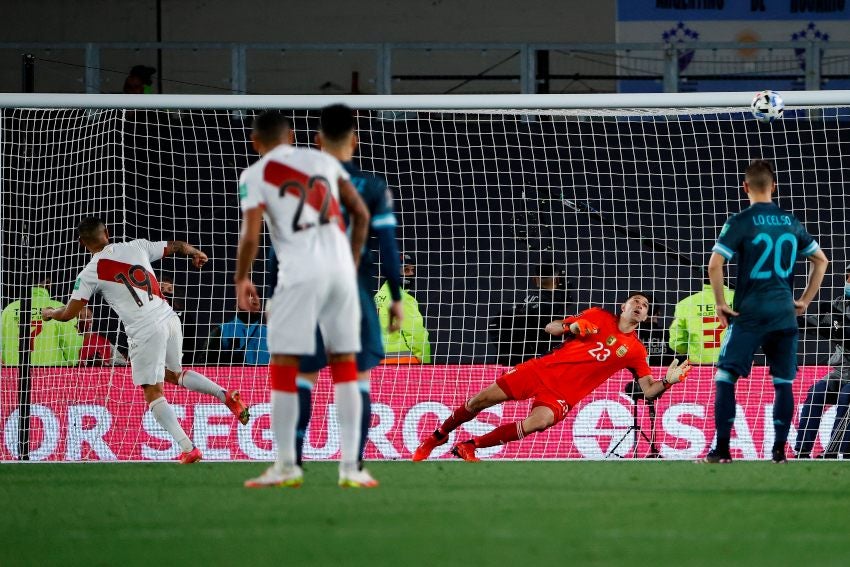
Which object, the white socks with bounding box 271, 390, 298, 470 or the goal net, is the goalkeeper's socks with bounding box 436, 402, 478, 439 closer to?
the goal net

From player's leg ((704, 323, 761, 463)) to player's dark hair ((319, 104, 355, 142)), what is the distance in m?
2.96

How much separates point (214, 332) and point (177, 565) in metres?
8.21

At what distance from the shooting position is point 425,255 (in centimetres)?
1476

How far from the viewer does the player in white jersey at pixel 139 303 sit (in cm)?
955

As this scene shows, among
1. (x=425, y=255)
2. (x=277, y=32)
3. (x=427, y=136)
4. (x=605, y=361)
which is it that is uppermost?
(x=277, y=32)

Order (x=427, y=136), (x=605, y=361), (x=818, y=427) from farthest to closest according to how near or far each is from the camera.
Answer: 1. (x=427, y=136)
2. (x=818, y=427)
3. (x=605, y=361)

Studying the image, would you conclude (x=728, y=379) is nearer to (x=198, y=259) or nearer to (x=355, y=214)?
(x=355, y=214)

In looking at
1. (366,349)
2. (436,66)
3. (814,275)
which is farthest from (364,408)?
(436,66)

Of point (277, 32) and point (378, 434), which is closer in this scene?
point (378, 434)

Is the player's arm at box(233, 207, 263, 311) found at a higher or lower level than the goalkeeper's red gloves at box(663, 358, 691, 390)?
higher

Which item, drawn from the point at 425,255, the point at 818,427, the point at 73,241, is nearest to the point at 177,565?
the point at 818,427

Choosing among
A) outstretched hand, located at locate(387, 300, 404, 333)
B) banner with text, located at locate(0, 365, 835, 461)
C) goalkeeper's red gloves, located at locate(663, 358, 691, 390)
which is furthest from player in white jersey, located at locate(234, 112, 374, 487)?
banner with text, located at locate(0, 365, 835, 461)

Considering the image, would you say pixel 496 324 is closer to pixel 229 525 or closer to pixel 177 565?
pixel 229 525

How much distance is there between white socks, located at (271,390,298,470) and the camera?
19.0 feet
